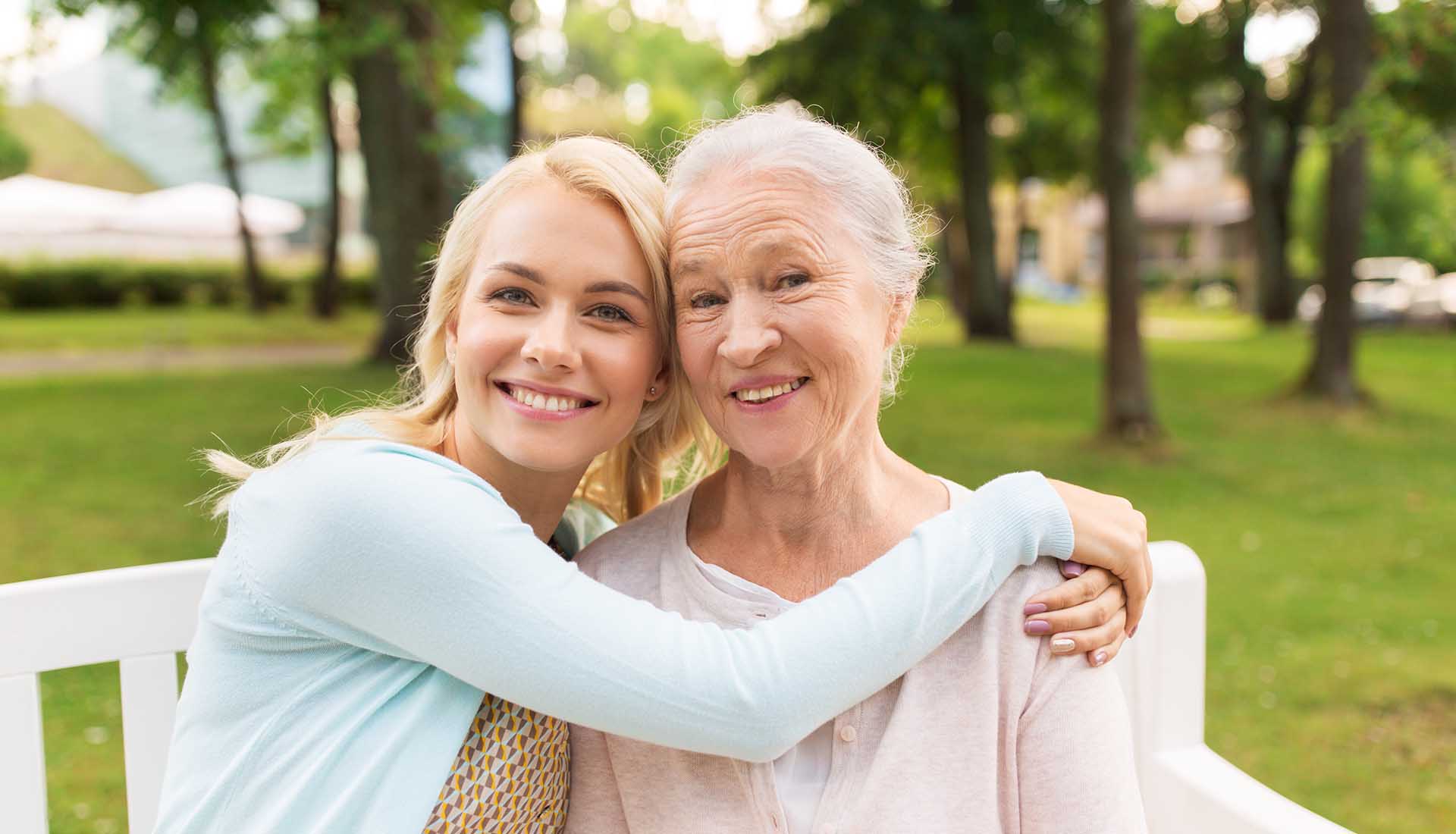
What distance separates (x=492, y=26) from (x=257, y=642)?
18.4 meters

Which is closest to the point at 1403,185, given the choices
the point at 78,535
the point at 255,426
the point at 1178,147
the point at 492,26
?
the point at 1178,147

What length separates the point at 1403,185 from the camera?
40906 millimetres

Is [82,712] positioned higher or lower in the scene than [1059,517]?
lower

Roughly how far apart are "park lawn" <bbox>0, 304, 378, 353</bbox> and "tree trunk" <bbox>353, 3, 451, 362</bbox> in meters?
8.30

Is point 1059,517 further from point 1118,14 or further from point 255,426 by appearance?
point 255,426

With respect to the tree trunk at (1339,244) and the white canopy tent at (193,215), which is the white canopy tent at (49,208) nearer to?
the white canopy tent at (193,215)

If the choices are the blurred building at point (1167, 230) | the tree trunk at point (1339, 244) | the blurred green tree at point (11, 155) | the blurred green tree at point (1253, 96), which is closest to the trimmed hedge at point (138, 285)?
the blurred green tree at point (11, 155)

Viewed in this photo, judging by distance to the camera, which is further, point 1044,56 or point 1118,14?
point 1044,56

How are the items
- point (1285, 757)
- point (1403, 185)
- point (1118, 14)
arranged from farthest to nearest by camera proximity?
point (1403, 185) → point (1118, 14) → point (1285, 757)

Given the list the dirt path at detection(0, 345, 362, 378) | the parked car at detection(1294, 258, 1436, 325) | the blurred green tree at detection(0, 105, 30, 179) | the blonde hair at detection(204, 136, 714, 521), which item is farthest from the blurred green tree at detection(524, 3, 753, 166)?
the blonde hair at detection(204, 136, 714, 521)

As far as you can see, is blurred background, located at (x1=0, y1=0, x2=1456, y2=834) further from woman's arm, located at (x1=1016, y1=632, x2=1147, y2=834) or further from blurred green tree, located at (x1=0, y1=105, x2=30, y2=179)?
woman's arm, located at (x1=1016, y1=632, x2=1147, y2=834)

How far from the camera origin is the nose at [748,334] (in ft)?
6.84

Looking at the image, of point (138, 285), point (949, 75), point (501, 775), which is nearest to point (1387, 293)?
point (949, 75)

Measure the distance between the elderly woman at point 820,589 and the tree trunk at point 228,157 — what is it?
1001 cm
